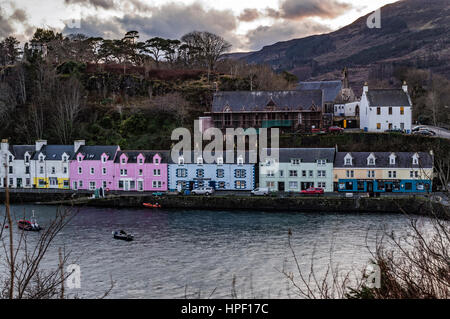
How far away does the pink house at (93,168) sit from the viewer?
43.3 m

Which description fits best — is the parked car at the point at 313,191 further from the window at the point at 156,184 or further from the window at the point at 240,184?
the window at the point at 156,184

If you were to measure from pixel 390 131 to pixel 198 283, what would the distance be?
34.0 meters

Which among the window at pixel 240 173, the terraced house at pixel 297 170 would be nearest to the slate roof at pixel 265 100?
the terraced house at pixel 297 170

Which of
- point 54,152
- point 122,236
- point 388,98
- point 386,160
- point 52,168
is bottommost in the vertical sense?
point 122,236

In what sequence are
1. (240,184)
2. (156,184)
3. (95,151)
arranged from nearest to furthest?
1. (240,184)
2. (156,184)
3. (95,151)

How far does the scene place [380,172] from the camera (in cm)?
3922

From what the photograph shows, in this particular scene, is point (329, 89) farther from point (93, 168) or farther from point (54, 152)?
point (54, 152)

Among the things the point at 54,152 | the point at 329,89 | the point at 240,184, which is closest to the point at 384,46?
the point at 329,89

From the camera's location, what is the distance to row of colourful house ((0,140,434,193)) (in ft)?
129

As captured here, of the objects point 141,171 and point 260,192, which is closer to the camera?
point 260,192

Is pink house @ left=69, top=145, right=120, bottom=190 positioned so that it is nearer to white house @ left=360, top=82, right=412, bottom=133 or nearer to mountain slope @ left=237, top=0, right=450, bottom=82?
white house @ left=360, top=82, right=412, bottom=133

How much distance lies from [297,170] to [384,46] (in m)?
116

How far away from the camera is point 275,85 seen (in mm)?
64938
